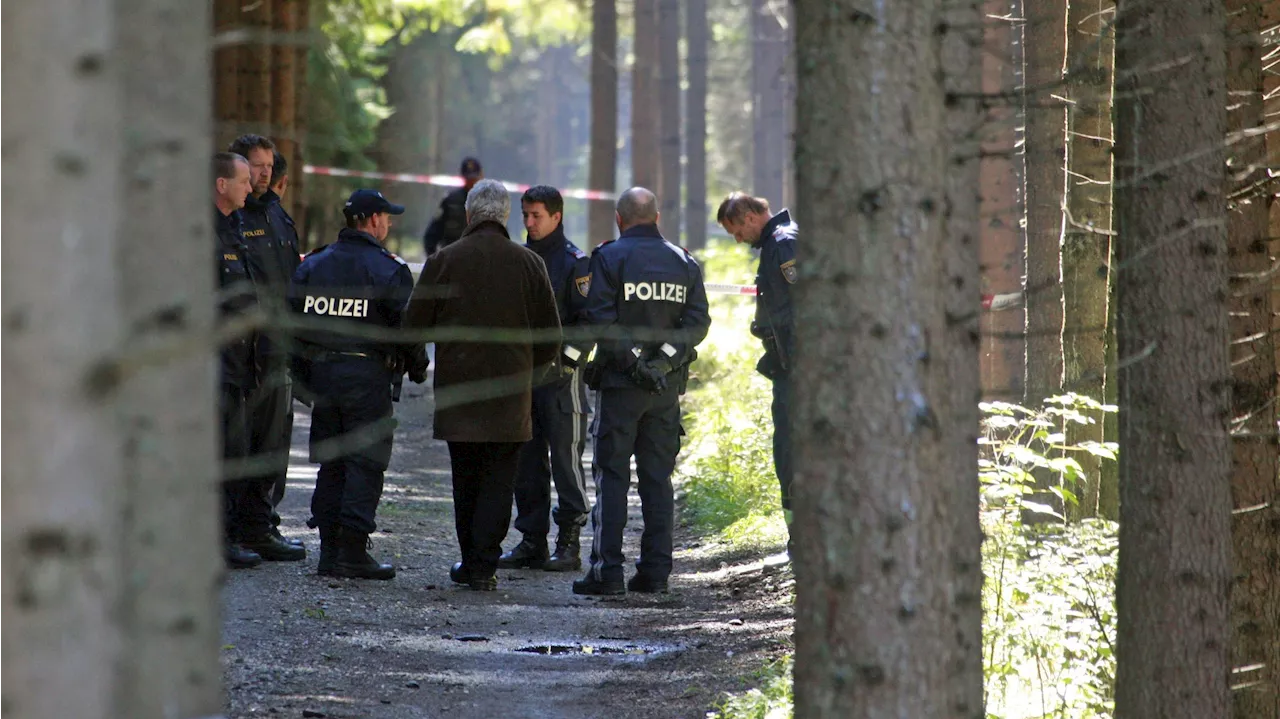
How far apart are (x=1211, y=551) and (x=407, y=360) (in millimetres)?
4818

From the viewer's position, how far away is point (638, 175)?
87.2 feet

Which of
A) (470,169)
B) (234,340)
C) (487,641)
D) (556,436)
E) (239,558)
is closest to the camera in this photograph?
(487,641)

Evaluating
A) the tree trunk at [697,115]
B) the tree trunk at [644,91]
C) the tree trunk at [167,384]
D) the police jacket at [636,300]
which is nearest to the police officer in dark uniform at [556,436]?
the police jacket at [636,300]

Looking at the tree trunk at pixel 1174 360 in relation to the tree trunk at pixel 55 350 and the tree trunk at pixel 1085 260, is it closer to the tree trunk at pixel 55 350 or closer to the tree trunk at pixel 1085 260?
the tree trunk at pixel 1085 260

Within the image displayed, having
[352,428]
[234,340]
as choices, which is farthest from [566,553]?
[234,340]

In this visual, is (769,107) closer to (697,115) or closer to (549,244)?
(697,115)

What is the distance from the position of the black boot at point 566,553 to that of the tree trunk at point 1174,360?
4999 millimetres

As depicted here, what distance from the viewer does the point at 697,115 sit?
1292 inches

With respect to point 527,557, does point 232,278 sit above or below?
above

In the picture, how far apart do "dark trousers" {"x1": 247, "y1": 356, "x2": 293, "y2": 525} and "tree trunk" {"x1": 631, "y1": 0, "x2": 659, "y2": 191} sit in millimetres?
17219

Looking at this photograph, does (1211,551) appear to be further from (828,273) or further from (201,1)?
(201,1)

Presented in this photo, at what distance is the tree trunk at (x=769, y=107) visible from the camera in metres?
39.0

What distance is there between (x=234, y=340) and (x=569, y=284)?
216 centimetres

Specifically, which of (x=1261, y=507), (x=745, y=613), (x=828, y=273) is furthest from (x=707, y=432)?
(x=828, y=273)
